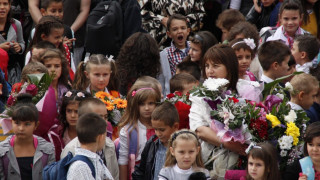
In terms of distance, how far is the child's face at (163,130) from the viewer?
708cm

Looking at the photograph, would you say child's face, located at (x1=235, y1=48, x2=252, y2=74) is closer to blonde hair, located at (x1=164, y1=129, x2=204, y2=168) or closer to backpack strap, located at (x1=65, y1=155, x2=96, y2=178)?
blonde hair, located at (x1=164, y1=129, x2=204, y2=168)

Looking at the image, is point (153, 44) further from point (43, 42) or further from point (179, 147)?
point (179, 147)

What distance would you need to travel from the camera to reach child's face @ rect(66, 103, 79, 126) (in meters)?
7.67

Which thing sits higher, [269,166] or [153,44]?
[153,44]

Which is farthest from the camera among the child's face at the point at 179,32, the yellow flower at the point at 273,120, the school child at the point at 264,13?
the school child at the point at 264,13

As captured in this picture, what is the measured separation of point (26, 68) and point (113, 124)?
1.20 m

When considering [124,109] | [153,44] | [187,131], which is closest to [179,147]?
[187,131]

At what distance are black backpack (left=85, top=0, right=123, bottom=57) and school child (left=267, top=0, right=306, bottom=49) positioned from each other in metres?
2.24

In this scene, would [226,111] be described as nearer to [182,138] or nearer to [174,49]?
[182,138]

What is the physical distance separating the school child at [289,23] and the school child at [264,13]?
0.85 meters

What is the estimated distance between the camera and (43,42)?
9.05 meters

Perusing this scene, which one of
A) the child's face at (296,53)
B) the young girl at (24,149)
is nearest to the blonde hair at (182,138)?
the young girl at (24,149)

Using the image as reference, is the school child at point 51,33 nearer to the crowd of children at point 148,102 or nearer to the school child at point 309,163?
the crowd of children at point 148,102

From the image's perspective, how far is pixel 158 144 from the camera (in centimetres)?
715
